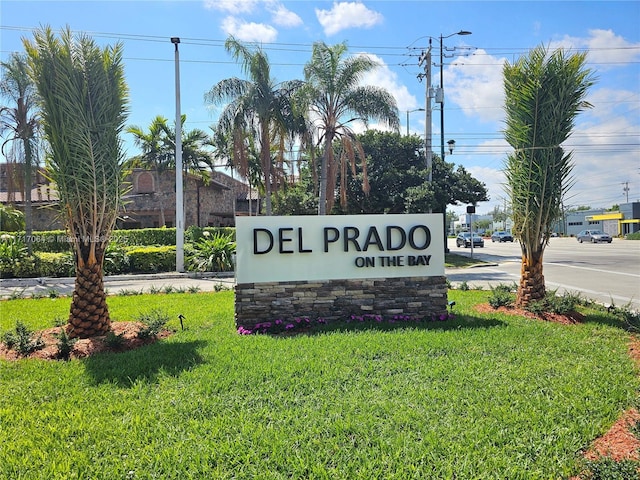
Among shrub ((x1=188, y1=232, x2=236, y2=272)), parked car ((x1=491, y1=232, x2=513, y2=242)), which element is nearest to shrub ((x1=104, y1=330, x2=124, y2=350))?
shrub ((x1=188, y1=232, x2=236, y2=272))

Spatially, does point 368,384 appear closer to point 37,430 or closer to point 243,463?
point 243,463

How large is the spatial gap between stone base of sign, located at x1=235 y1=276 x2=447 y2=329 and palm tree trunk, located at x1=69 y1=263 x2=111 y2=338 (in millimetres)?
2091

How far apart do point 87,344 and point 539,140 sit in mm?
8381

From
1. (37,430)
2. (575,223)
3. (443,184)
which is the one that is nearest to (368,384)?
(37,430)

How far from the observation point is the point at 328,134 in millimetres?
17016

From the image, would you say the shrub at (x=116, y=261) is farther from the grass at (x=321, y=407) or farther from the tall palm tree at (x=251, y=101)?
the grass at (x=321, y=407)

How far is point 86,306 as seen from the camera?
6094 mm

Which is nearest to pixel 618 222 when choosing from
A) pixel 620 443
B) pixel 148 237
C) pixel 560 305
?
pixel 148 237

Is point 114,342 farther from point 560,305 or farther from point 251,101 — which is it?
point 251,101

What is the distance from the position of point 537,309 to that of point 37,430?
24.3 ft

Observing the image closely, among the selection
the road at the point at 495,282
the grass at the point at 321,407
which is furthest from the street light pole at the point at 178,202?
the grass at the point at 321,407

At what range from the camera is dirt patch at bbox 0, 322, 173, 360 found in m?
5.38

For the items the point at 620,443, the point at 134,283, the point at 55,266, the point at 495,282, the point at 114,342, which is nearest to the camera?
the point at 620,443

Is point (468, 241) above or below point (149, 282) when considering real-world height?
above
